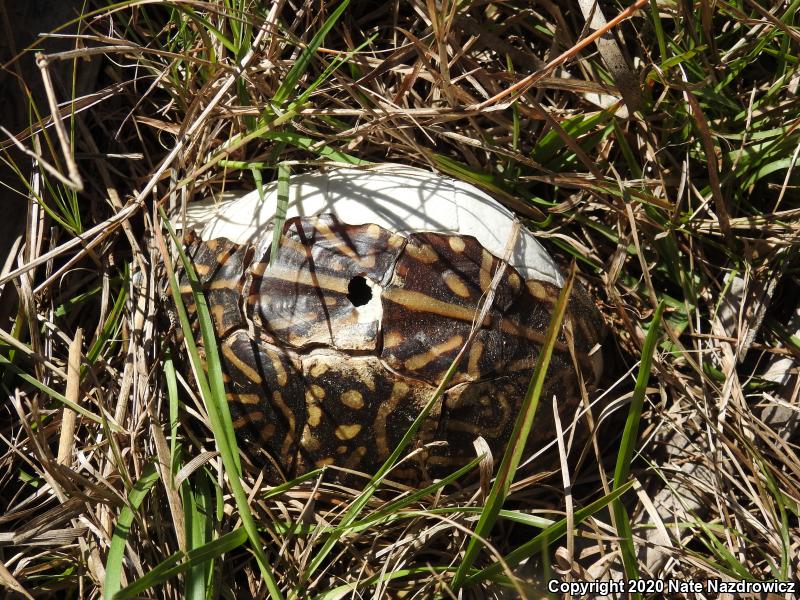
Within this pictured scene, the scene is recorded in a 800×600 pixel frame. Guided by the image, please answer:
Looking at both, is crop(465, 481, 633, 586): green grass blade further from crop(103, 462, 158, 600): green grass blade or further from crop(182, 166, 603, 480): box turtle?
crop(103, 462, 158, 600): green grass blade

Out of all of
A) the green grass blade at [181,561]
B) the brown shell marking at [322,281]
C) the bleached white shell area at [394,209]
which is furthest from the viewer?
the bleached white shell area at [394,209]

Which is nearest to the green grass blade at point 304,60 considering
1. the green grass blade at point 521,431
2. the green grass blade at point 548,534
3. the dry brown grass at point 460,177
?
the dry brown grass at point 460,177

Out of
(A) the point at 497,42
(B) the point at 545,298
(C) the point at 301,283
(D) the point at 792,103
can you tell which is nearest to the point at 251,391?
(C) the point at 301,283

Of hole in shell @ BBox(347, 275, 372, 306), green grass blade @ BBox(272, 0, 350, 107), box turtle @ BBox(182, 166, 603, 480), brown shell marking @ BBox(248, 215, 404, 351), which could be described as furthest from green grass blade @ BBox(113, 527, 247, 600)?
green grass blade @ BBox(272, 0, 350, 107)

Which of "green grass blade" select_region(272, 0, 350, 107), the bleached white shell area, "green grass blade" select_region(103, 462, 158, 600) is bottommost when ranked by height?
"green grass blade" select_region(103, 462, 158, 600)

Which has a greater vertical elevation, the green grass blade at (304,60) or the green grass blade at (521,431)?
the green grass blade at (304,60)

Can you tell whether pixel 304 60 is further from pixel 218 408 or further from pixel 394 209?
pixel 218 408

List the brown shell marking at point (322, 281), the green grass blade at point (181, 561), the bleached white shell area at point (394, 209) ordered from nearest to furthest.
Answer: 1. the green grass blade at point (181, 561)
2. the brown shell marking at point (322, 281)
3. the bleached white shell area at point (394, 209)

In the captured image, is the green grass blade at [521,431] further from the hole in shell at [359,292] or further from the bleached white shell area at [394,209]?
the hole in shell at [359,292]
